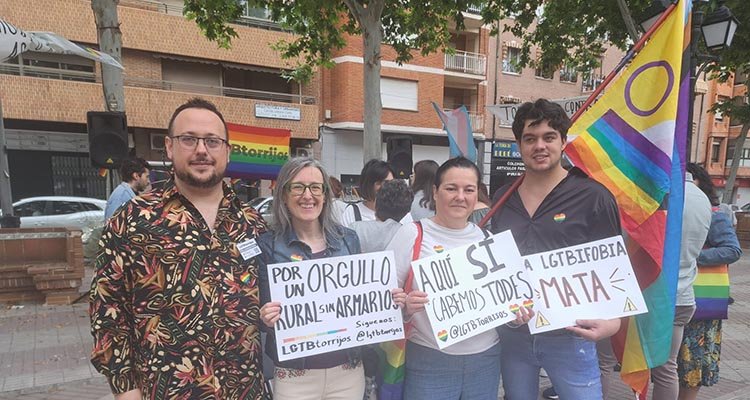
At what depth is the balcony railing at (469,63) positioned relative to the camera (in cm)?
2361

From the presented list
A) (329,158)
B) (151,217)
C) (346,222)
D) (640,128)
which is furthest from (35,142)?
(640,128)

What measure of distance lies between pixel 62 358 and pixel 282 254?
4.38 metres

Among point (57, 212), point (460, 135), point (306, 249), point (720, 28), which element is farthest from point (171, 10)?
point (306, 249)

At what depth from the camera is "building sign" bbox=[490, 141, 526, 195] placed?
2448 cm

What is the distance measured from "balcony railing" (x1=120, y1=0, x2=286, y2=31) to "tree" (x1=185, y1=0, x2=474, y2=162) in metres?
8.51

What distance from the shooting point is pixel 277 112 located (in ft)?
63.3

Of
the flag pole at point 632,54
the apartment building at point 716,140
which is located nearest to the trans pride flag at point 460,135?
the flag pole at point 632,54

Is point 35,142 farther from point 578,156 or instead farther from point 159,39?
point 578,156

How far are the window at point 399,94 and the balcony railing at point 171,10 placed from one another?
18.5 ft

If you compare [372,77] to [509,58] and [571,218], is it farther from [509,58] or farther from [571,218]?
[509,58]

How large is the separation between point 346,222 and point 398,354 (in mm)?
1976

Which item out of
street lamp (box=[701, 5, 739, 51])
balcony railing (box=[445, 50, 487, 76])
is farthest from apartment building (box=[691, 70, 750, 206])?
street lamp (box=[701, 5, 739, 51])

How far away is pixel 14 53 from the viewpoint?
4.20 meters

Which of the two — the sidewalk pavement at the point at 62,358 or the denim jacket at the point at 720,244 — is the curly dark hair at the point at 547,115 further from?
the sidewalk pavement at the point at 62,358
